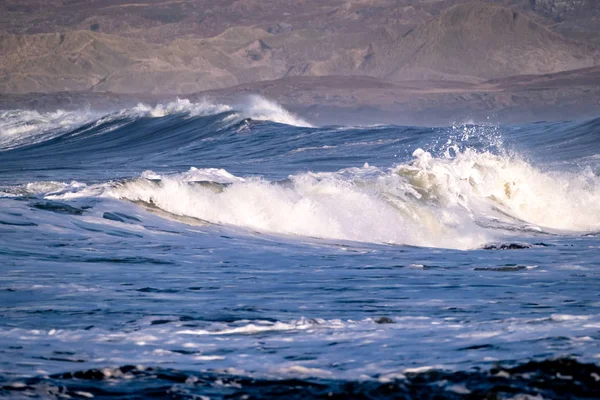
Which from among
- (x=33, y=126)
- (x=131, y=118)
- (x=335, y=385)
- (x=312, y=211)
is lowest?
(x=335, y=385)

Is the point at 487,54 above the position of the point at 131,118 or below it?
above

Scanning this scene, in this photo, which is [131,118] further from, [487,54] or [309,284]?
[487,54]

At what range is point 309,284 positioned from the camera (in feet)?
26.2

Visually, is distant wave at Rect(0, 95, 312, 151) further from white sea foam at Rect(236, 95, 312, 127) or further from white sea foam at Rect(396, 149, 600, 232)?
white sea foam at Rect(396, 149, 600, 232)

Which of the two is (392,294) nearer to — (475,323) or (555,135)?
(475,323)

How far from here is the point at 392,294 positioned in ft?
24.2

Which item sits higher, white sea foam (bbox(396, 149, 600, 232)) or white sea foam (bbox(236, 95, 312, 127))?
white sea foam (bbox(236, 95, 312, 127))

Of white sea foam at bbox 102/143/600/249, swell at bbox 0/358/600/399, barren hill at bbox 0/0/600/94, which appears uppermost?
barren hill at bbox 0/0/600/94

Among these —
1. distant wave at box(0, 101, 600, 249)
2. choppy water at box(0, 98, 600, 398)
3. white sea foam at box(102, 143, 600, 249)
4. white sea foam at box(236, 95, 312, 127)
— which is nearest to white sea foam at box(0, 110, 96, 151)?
white sea foam at box(236, 95, 312, 127)

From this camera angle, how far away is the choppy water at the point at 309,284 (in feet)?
15.4

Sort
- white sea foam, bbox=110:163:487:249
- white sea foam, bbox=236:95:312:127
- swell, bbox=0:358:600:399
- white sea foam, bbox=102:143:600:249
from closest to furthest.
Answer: swell, bbox=0:358:600:399
white sea foam, bbox=110:163:487:249
white sea foam, bbox=102:143:600:249
white sea foam, bbox=236:95:312:127

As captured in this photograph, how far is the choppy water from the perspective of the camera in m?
4.68

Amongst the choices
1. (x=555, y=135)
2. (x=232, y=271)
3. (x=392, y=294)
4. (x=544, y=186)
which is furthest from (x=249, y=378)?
(x=555, y=135)

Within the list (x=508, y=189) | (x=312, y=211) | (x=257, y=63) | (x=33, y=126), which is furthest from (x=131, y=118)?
(x=257, y=63)
